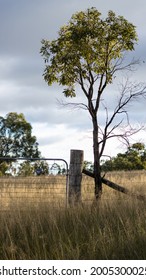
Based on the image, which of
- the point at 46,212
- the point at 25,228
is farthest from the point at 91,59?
the point at 25,228

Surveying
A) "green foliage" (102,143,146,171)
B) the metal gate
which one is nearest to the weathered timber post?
the metal gate

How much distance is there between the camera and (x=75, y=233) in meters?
8.52

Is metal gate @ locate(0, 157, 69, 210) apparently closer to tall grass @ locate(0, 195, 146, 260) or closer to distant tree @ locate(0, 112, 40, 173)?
tall grass @ locate(0, 195, 146, 260)

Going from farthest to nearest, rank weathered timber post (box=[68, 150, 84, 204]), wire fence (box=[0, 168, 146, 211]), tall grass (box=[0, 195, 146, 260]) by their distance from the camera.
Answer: weathered timber post (box=[68, 150, 84, 204])
wire fence (box=[0, 168, 146, 211])
tall grass (box=[0, 195, 146, 260])

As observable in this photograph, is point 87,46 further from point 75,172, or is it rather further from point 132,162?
point 132,162

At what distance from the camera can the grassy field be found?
7.62 m

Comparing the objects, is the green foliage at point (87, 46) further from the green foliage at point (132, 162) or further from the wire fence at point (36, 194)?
the green foliage at point (132, 162)

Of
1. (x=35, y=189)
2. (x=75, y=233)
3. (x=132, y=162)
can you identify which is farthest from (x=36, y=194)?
(x=132, y=162)

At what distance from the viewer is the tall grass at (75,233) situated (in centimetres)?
761

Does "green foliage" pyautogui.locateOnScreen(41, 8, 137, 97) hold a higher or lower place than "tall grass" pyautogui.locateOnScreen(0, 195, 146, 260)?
higher

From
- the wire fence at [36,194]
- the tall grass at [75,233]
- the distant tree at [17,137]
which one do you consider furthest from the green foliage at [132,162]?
the tall grass at [75,233]

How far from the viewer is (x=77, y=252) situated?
7.34 meters

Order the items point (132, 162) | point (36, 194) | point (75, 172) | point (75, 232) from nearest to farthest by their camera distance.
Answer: point (75, 232) < point (75, 172) < point (36, 194) < point (132, 162)

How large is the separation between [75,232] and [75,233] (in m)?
0.08
